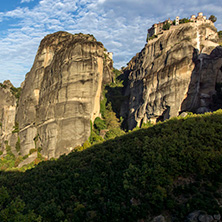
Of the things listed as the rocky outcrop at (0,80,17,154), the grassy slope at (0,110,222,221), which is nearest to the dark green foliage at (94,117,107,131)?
the rocky outcrop at (0,80,17,154)

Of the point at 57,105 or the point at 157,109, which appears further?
the point at 57,105

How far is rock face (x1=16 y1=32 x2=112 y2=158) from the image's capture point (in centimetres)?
3466

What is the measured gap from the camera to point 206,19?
38.4 m

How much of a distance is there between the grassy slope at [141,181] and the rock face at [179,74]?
1228cm

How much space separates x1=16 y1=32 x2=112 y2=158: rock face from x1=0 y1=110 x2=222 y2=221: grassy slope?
52.7 ft

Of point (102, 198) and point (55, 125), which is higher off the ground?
point (55, 125)

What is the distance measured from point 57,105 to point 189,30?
75.5ft

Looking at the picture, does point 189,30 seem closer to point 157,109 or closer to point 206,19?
point 206,19

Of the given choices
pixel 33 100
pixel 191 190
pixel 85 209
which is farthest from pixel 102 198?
pixel 33 100

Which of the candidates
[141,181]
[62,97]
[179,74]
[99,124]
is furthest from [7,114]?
[141,181]

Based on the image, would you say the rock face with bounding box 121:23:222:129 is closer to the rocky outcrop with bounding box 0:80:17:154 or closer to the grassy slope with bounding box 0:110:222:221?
the grassy slope with bounding box 0:110:222:221

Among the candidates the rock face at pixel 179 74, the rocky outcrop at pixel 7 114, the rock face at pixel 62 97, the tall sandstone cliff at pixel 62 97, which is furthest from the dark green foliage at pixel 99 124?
the rocky outcrop at pixel 7 114

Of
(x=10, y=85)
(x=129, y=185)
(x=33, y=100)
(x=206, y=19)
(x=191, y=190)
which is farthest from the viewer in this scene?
(x=10, y=85)

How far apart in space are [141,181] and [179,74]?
2174 centimetres
